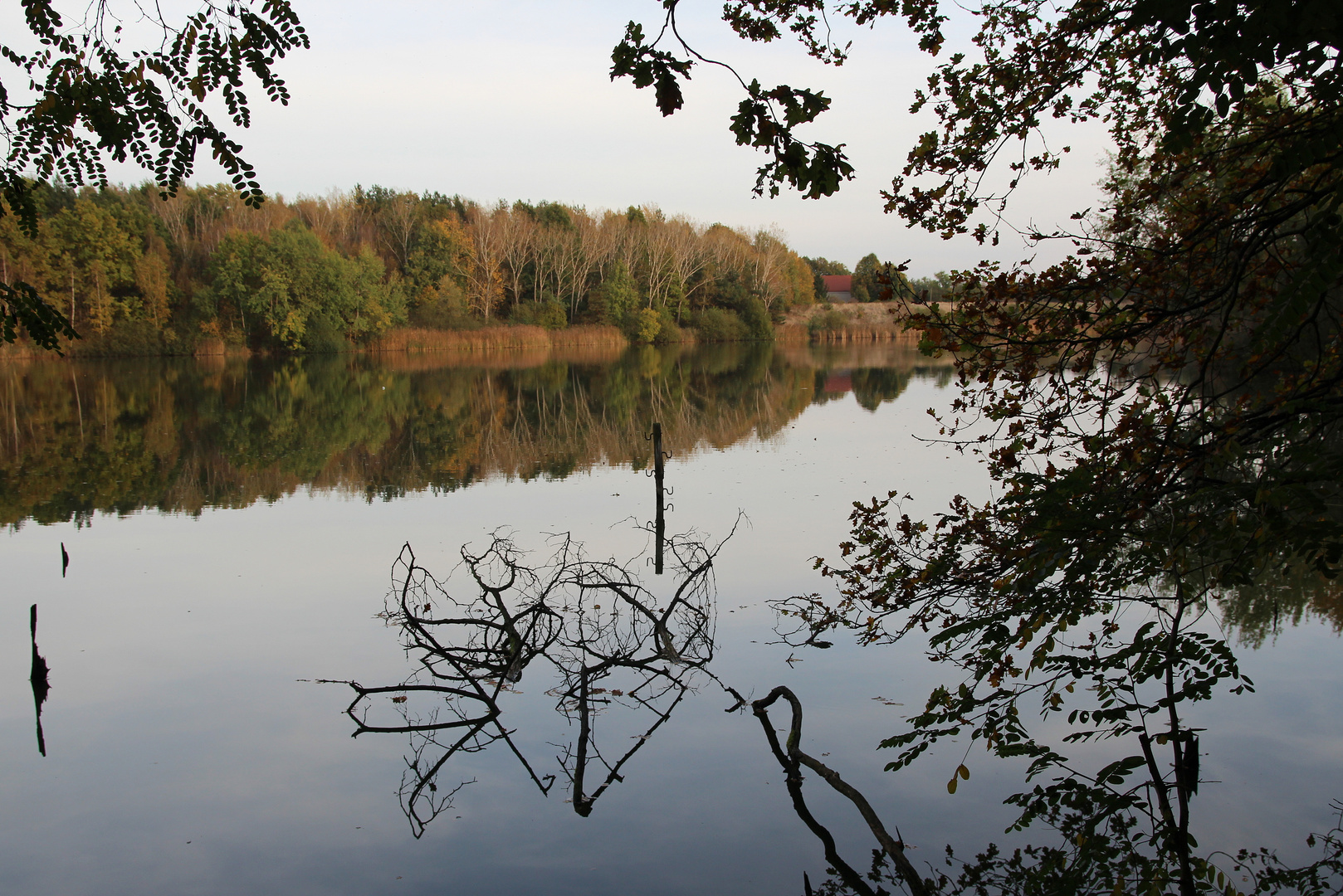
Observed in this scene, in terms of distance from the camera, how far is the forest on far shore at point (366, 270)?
4841 centimetres

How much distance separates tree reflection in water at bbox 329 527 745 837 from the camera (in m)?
6.50

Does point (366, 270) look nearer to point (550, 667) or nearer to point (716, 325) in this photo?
point (716, 325)

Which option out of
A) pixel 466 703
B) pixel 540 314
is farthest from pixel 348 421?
pixel 540 314

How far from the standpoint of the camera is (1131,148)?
17.8 ft

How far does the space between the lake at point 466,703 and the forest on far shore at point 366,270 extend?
3141cm

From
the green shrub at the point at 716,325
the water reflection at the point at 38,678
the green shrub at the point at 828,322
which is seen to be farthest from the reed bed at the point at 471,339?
the water reflection at the point at 38,678

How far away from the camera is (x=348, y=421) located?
25453 millimetres

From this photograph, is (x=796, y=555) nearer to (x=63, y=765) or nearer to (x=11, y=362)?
(x=63, y=765)

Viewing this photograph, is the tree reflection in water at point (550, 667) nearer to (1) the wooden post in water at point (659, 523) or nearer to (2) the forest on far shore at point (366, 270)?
(1) the wooden post in water at point (659, 523)

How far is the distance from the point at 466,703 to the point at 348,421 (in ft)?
63.7

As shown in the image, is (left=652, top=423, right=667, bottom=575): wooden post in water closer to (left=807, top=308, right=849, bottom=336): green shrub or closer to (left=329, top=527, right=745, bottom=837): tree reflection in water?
(left=329, top=527, right=745, bottom=837): tree reflection in water

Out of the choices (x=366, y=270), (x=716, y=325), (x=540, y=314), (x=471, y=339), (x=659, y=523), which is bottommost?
(x=659, y=523)

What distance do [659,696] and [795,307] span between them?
77.8 meters

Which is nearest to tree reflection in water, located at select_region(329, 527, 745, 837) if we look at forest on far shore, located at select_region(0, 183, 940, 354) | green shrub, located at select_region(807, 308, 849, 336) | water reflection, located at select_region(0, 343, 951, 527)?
water reflection, located at select_region(0, 343, 951, 527)
